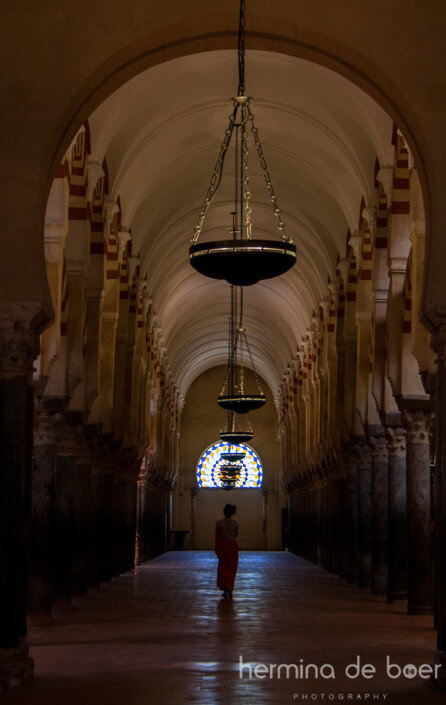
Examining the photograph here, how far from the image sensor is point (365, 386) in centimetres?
2084

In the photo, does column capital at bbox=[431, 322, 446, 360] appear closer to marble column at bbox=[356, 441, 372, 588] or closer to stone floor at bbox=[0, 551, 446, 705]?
stone floor at bbox=[0, 551, 446, 705]

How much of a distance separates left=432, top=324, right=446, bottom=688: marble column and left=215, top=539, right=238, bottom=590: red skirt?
326 inches

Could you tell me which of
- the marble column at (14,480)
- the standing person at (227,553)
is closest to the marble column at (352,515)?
the standing person at (227,553)

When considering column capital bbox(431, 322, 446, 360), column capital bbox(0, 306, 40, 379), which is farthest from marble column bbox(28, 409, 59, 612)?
column capital bbox(431, 322, 446, 360)

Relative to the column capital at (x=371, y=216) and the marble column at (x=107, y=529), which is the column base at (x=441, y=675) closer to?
the column capital at (x=371, y=216)

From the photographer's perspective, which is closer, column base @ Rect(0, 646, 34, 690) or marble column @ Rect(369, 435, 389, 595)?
column base @ Rect(0, 646, 34, 690)

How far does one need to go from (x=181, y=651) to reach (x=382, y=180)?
30.4ft

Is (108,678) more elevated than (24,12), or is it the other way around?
(24,12)

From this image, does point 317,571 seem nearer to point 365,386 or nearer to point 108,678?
point 365,386

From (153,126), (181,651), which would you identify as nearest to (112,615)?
(181,651)

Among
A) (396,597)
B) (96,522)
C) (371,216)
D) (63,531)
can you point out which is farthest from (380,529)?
(63,531)

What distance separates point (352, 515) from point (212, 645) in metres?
12.0

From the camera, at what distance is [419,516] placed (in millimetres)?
15375

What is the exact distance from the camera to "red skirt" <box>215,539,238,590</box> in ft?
57.2
